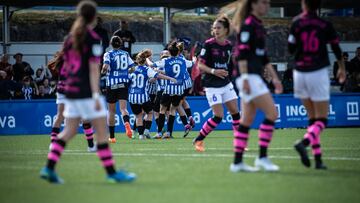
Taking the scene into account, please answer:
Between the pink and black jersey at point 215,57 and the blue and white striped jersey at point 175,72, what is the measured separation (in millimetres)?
6184

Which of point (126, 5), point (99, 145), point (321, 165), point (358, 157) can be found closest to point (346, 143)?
point (358, 157)

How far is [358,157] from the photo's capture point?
43.9 ft

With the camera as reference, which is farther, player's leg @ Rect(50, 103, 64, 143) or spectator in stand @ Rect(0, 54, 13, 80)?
spectator in stand @ Rect(0, 54, 13, 80)

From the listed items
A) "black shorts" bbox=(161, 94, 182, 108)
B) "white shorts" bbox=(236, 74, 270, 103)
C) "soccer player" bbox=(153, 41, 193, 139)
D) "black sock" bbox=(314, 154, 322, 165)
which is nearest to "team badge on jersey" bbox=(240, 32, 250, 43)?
"white shorts" bbox=(236, 74, 270, 103)

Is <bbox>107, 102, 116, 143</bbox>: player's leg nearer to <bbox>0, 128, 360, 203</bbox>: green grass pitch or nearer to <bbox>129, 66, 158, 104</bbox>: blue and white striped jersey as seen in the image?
<bbox>129, 66, 158, 104</bbox>: blue and white striped jersey

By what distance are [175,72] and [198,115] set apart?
4406 mm

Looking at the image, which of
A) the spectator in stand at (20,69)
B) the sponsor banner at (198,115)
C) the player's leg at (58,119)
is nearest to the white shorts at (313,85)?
the player's leg at (58,119)

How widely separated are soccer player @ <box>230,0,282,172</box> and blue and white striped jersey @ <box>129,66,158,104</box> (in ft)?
33.7

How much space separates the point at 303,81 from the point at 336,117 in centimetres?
1556

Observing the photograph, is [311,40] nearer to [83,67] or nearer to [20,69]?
[83,67]

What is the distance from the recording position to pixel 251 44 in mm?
10906

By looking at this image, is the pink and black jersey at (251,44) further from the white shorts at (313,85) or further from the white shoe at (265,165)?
the white shoe at (265,165)

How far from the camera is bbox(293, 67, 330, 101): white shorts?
11.3m

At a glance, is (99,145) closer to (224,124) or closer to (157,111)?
(157,111)
